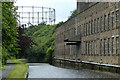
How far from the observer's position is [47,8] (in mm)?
62125

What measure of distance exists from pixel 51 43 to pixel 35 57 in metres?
14.6

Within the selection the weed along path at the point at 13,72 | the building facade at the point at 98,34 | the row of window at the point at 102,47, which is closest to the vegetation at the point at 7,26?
the weed along path at the point at 13,72

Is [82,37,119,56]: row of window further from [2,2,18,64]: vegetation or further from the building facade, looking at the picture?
[2,2,18,64]: vegetation

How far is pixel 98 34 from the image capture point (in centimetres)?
5075

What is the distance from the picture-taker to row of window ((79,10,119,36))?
140 ft

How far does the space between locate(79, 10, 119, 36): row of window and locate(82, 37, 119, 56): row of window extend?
5.56 ft

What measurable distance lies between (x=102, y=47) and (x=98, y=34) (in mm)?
3410

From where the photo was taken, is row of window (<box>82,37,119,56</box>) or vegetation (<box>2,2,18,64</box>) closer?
vegetation (<box>2,2,18,64</box>)

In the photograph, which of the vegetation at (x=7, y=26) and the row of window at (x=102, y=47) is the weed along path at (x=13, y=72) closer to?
the vegetation at (x=7, y=26)

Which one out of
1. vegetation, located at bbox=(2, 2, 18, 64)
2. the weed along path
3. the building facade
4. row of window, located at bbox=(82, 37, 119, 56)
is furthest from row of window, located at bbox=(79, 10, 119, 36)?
vegetation, located at bbox=(2, 2, 18, 64)

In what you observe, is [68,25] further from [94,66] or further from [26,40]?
[94,66]

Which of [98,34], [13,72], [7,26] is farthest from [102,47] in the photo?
[7,26]

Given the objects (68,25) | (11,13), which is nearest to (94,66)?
(11,13)

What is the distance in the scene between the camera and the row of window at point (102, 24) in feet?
140
